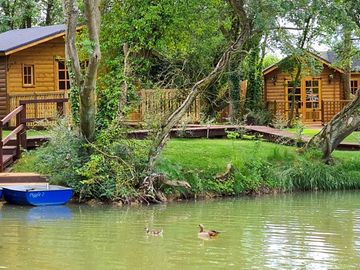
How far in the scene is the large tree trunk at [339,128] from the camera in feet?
68.2

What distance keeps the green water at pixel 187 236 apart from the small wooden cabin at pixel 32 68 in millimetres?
11663

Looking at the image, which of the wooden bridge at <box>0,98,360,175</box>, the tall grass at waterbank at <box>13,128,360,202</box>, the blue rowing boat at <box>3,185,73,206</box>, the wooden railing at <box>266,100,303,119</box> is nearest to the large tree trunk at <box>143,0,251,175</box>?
the tall grass at waterbank at <box>13,128,360,202</box>

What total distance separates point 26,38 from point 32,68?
1208 mm

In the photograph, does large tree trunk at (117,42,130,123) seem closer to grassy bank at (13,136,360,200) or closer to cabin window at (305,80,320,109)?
grassy bank at (13,136,360,200)

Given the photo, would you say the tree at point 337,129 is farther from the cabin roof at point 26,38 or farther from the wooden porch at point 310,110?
the cabin roof at point 26,38

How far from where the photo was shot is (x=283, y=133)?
23.3 meters

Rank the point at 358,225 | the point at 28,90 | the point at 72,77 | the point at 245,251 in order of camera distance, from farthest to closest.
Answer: the point at 28,90 < the point at 72,77 < the point at 358,225 < the point at 245,251

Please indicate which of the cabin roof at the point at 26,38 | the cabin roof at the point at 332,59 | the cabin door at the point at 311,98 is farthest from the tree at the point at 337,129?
the cabin door at the point at 311,98

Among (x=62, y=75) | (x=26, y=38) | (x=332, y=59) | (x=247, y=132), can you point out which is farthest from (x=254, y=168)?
(x=332, y=59)

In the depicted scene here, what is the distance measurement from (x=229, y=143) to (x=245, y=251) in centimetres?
1099

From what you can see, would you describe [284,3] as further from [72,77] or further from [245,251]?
[245,251]

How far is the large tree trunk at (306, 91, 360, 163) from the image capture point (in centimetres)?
2078

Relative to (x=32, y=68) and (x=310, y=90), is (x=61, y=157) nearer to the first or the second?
(x=32, y=68)

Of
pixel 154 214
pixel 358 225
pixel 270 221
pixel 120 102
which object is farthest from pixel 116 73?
pixel 358 225
